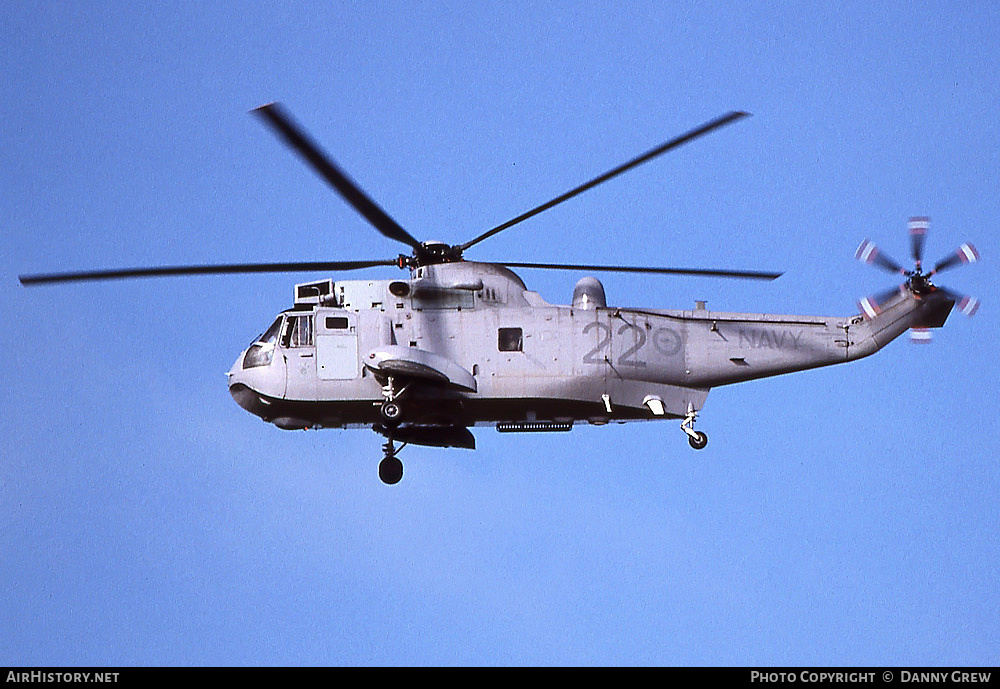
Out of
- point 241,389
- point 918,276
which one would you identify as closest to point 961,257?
point 918,276

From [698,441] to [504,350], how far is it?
4810 millimetres

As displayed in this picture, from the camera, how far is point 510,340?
111 feet

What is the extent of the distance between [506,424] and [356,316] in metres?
4.21

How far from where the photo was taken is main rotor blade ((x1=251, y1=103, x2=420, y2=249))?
2727 centimetres

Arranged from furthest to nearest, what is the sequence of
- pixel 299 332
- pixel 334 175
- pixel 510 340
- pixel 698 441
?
1. pixel 299 332
2. pixel 510 340
3. pixel 698 441
4. pixel 334 175

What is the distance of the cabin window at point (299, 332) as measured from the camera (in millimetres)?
33969

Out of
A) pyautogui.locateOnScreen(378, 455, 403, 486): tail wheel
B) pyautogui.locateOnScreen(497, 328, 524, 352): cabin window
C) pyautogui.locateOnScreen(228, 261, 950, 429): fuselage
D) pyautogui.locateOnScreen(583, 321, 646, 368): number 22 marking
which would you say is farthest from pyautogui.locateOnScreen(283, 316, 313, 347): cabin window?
pyautogui.locateOnScreen(583, 321, 646, 368): number 22 marking

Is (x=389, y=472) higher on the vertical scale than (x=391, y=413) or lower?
lower

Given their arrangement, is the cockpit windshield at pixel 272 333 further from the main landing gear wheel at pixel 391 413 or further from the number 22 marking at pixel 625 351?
the number 22 marking at pixel 625 351

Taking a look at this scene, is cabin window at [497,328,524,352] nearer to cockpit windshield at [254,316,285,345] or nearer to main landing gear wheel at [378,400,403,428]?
main landing gear wheel at [378,400,403,428]

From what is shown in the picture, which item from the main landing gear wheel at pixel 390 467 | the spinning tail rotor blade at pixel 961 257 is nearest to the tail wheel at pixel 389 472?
the main landing gear wheel at pixel 390 467

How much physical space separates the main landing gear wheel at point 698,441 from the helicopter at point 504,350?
22mm

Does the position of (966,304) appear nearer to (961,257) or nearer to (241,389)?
(961,257)
